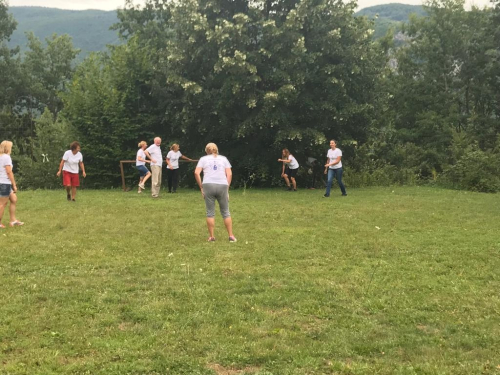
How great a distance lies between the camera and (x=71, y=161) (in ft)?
52.2

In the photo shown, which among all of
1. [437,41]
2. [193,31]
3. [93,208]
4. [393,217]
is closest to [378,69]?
[193,31]

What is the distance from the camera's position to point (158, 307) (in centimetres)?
575

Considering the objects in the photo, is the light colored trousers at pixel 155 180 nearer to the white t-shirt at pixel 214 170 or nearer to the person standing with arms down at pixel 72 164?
the person standing with arms down at pixel 72 164

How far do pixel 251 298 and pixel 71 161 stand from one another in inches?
454

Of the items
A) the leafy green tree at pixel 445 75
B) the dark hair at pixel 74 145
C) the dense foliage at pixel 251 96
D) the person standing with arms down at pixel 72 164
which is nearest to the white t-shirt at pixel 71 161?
the person standing with arms down at pixel 72 164

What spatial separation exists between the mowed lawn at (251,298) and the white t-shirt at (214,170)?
122 cm

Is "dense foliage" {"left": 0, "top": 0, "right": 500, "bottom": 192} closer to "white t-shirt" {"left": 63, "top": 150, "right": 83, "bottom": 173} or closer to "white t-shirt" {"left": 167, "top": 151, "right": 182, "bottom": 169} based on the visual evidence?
"white t-shirt" {"left": 167, "top": 151, "right": 182, "bottom": 169}

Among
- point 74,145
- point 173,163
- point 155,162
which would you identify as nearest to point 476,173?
point 173,163

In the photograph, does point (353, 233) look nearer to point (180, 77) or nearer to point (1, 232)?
point (1, 232)

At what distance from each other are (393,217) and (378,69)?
45.0 ft

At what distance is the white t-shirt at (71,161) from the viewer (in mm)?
15815

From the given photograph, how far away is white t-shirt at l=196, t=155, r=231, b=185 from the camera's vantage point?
30.8ft

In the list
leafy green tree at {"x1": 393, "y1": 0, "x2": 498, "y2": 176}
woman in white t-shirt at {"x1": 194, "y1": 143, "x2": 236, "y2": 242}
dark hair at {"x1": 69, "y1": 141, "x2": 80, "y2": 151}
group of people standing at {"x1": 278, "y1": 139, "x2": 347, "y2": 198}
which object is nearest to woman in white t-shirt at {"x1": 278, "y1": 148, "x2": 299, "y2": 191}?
group of people standing at {"x1": 278, "y1": 139, "x2": 347, "y2": 198}

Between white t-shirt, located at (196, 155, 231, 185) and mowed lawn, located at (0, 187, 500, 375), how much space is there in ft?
3.99
